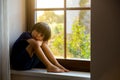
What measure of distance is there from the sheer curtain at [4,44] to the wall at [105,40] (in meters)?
0.69

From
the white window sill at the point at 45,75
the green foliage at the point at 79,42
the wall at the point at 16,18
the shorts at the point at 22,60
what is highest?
the wall at the point at 16,18

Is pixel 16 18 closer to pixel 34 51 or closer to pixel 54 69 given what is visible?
pixel 34 51

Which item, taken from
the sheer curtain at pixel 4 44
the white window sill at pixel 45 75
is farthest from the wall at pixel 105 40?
the sheer curtain at pixel 4 44

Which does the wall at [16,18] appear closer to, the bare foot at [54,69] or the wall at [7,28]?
the wall at [7,28]

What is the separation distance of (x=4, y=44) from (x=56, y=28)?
1.64 feet

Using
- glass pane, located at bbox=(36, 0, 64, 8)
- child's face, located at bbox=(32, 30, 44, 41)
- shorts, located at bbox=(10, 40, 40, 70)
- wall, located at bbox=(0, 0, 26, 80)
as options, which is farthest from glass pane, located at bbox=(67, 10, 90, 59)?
wall, located at bbox=(0, 0, 26, 80)

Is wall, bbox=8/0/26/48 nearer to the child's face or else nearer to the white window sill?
the child's face

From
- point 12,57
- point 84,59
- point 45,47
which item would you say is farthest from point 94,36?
point 12,57

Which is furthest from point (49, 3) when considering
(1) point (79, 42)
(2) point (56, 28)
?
(1) point (79, 42)

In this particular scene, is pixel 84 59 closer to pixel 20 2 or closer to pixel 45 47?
pixel 45 47

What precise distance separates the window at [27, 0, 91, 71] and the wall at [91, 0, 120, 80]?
35 centimetres

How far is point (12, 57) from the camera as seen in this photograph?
2.12 m

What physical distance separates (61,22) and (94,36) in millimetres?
530

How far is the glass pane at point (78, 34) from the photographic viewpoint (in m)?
2.09
